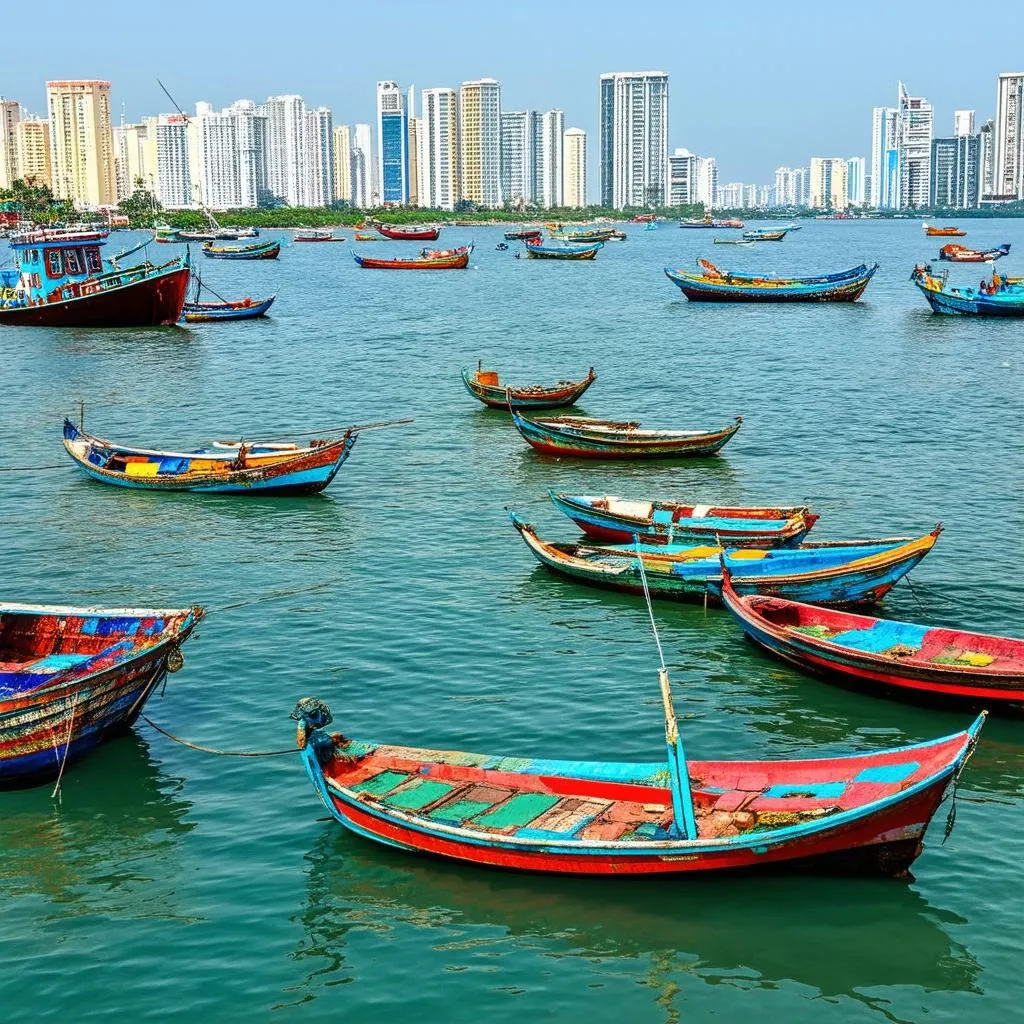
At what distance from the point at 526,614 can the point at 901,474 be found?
1309 cm

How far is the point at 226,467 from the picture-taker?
93.0 ft

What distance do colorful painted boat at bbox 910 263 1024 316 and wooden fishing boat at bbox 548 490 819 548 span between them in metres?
42.0

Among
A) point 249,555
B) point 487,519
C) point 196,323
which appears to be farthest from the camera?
point 196,323

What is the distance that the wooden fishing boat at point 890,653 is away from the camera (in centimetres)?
1630

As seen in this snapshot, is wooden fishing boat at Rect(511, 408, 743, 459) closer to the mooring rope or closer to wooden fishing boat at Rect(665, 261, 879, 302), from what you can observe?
the mooring rope

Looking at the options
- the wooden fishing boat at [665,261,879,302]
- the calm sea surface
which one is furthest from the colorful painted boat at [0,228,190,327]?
the wooden fishing boat at [665,261,879,302]

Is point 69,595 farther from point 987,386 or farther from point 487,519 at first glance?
point 987,386

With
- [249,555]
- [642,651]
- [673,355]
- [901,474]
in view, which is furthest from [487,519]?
[673,355]

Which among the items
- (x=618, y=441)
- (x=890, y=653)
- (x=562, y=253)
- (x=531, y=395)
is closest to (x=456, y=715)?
(x=890, y=653)

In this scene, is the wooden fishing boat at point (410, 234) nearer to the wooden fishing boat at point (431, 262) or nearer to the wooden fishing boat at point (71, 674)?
the wooden fishing boat at point (431, 262)

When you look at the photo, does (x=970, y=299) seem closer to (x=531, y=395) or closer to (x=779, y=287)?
(x=779, y=287)

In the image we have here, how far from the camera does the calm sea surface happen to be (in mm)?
11656

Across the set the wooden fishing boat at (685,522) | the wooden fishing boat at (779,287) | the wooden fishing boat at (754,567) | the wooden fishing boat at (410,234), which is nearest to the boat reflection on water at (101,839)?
the wooden fishing boat at (754,567)

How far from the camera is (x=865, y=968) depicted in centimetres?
1171
